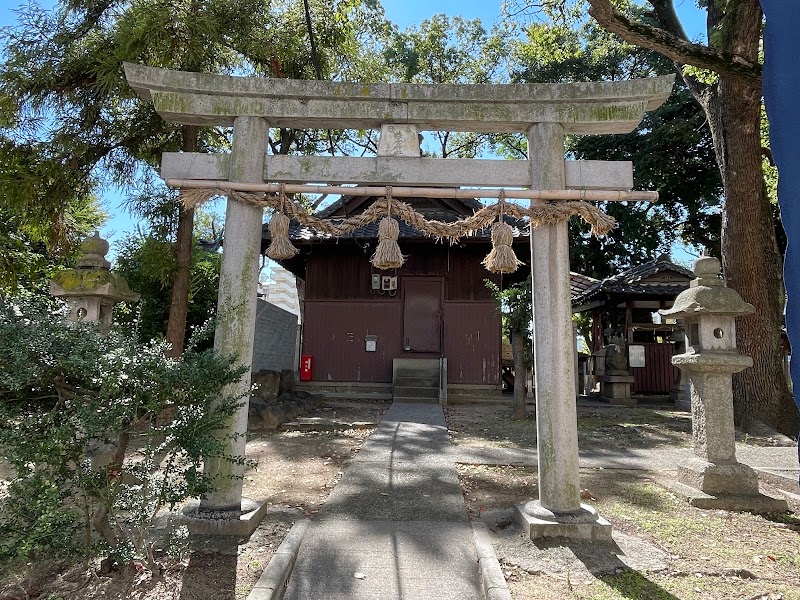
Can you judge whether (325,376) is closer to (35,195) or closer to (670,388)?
(35,195)

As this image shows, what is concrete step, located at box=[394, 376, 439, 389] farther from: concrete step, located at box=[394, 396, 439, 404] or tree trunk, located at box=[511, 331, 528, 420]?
tree trunk, located at box=[511, 331, 528, 420]

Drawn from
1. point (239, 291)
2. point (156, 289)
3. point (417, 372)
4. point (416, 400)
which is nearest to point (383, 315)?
point (417, 372)

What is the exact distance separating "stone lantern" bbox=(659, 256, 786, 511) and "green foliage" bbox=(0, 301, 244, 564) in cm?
497

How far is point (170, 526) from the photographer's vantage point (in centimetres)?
375

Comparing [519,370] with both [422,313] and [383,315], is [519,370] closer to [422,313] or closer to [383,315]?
[422,313]

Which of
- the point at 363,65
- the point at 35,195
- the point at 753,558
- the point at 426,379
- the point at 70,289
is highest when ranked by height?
the point at 363,65

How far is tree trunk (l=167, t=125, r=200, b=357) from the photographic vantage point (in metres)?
7.75

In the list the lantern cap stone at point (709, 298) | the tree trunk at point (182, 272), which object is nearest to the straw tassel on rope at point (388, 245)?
the lantern cap stone at point (709, 298)

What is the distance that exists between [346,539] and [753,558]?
3.13 m

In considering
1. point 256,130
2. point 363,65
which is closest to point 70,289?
point 256,130

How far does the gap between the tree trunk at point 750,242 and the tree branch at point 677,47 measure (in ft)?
6.45

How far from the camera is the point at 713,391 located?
5.33m

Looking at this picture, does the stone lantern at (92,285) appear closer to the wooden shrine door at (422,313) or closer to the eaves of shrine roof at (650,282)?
the wooden shrine door at (422,313)

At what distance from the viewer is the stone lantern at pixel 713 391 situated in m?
5.03
